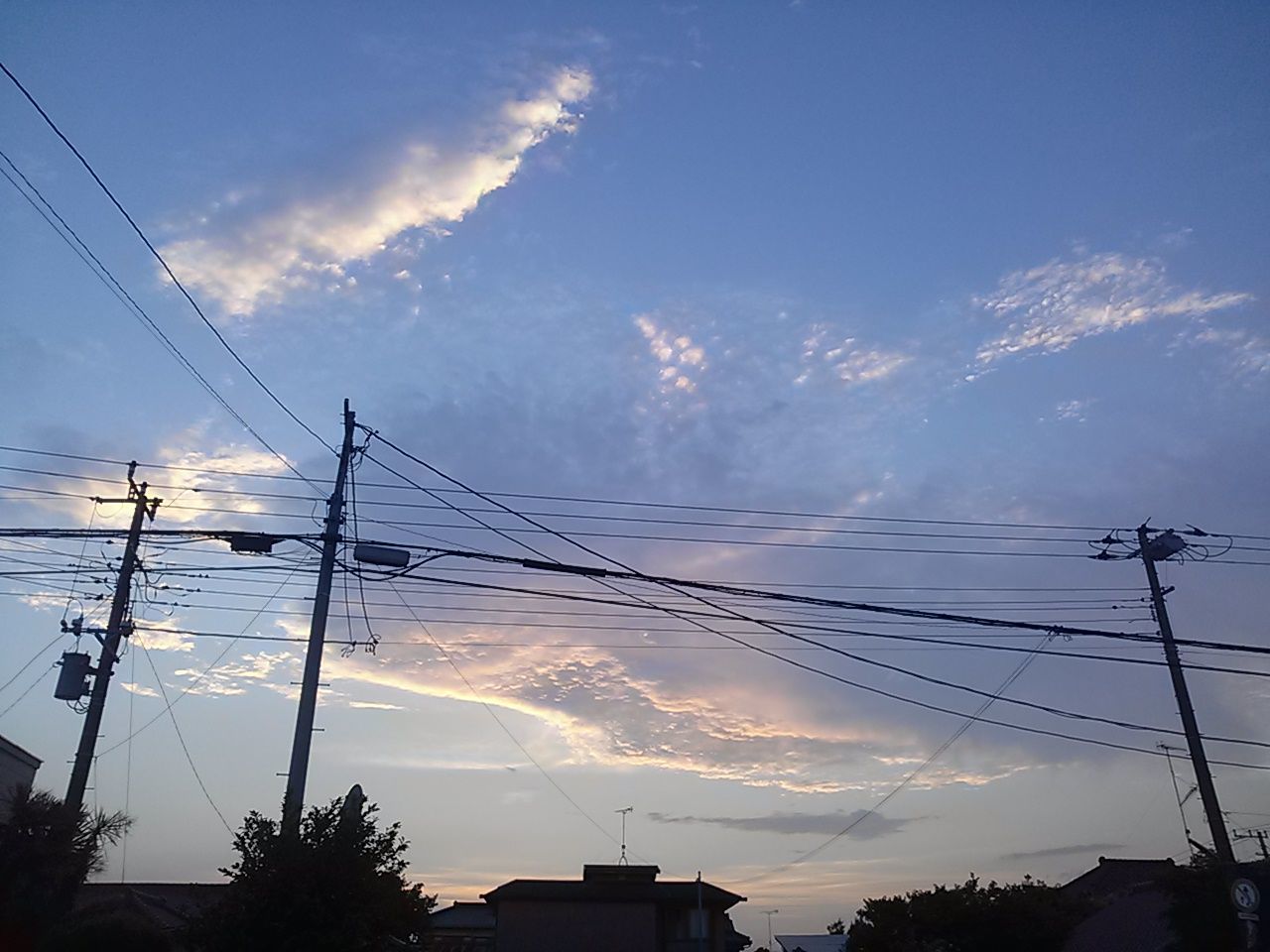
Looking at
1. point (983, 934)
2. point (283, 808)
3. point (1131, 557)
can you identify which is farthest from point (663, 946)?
point (283, 808)

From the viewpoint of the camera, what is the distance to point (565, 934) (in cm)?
3706

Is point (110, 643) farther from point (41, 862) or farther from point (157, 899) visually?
point (157, 899)

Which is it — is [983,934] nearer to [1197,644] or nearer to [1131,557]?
[1131,557]

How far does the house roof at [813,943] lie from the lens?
8088 cm

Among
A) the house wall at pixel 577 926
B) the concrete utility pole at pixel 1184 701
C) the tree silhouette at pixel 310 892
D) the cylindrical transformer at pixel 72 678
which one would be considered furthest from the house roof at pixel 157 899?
the concrete utility pole at pixel 1184 701

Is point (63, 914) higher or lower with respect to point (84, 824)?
lower

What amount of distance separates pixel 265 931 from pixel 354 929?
4.57 feet

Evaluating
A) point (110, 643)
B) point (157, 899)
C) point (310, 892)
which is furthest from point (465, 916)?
point (310, 892)

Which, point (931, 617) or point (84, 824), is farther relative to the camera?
point (84, 824)

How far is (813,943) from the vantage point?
85125 mm

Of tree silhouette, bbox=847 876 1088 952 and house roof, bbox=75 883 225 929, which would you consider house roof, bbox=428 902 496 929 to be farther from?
tree silhouette, bbox=847 876 1088 952

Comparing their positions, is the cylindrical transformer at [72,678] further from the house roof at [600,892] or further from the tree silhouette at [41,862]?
the house roof at [600,892]

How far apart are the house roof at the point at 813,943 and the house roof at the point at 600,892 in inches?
1843

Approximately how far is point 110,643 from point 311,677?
918 cm
